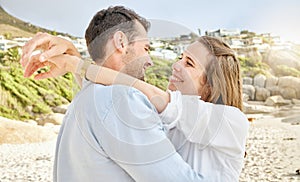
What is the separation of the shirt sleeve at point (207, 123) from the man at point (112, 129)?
0.07m

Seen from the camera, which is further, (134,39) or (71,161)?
(134,39)

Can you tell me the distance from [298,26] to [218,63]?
28147mm

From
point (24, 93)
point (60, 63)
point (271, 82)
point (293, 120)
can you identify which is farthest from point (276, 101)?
point (60, 63)

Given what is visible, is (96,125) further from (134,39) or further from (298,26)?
(298,26)

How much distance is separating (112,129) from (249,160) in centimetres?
704

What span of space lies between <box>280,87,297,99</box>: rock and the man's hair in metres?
21.5

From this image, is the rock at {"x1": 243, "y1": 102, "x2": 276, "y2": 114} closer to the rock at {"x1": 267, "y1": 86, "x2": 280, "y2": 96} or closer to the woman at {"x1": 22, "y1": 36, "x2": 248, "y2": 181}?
the rock at {"x1": 267, "y1": 86, "x2": 280, "y2": 96}

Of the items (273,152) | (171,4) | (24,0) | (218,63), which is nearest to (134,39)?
(218,63)

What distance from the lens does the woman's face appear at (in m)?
1.08

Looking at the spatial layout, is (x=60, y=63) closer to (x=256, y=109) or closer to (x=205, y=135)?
(x=205, y=135)

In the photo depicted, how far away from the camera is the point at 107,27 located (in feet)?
3.30

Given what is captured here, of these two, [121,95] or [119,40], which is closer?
[121,95]

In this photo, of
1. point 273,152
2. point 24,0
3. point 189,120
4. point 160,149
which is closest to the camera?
point 160,149

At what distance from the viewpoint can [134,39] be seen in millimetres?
1046
